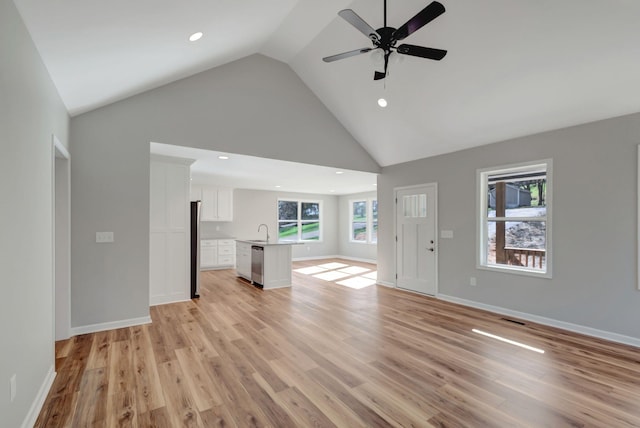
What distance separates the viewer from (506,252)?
14.6 ft

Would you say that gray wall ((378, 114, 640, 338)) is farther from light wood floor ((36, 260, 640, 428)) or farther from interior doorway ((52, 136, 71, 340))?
interior doorway ((52, 136, 71, 340))

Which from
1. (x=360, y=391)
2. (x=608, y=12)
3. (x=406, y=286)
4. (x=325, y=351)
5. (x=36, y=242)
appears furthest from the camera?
(x=406, y=286)

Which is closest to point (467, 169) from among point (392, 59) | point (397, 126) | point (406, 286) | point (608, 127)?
point (397, 126)

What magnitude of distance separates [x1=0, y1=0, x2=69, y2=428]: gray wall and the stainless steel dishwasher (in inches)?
138

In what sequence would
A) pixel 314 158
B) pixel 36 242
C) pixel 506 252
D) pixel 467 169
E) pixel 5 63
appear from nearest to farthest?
pixel 5 63 < pixel 36 242 < pixel 506 252 < pixel 467 169 < pixel 314 158

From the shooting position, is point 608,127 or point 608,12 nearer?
point 608,12

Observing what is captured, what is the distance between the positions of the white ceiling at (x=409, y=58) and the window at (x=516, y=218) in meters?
0.60

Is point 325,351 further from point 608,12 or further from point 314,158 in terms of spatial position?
point 608,12

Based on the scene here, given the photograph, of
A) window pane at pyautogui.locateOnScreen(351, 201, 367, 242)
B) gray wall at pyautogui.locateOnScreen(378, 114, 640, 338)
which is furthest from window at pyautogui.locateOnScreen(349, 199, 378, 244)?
gray wall at pyautogui.locateOnScreen(378, 114, 640, 338)

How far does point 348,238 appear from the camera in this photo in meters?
10.5

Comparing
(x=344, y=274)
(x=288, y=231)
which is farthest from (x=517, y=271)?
(x=288, y=231)

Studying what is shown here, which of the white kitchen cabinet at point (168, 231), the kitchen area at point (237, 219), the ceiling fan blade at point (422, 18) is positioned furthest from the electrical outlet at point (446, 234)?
the white kitchen cabinet at point (168, 231)

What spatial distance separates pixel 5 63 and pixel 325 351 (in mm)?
3118

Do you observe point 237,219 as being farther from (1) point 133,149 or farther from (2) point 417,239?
(2) point 417,239
